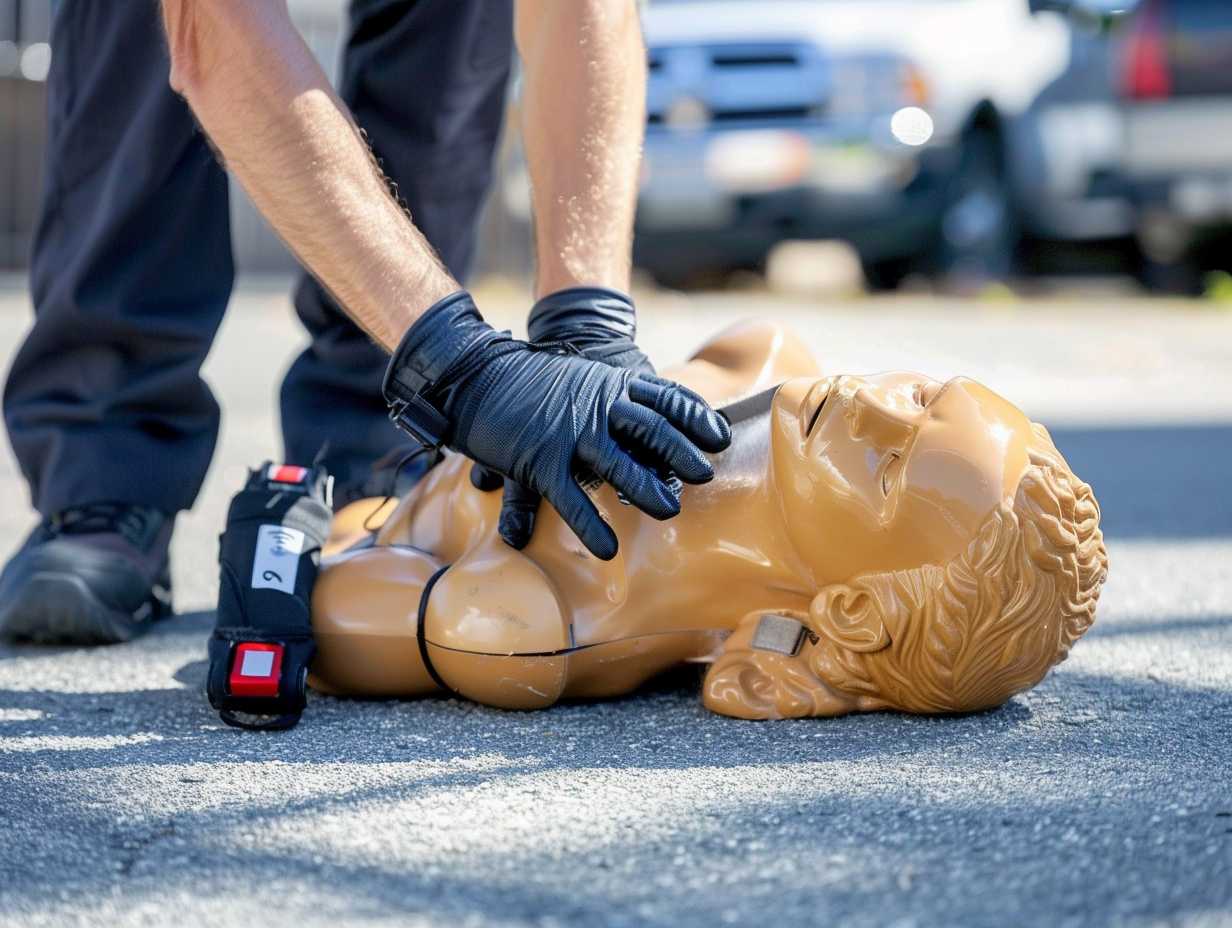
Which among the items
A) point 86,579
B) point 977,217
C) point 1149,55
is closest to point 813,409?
point 86,579

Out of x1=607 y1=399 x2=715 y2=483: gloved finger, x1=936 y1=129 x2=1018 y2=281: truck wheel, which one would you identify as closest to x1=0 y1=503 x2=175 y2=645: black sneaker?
x1=607 y1=399 x2=715 y2=483: gloved finger

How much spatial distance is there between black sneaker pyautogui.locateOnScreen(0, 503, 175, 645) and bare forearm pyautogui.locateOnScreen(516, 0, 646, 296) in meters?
0.80

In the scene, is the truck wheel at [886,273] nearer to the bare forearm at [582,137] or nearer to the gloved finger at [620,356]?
the bare forearm at [582,137]

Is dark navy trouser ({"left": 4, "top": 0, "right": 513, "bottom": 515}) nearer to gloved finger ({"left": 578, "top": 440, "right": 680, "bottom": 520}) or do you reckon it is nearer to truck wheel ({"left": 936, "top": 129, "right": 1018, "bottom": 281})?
gloved finger ({"left": 578, "top": 440, "right": 680, "bottom": 520})

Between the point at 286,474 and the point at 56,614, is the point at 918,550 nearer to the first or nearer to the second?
the point at 286,474

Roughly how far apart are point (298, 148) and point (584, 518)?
577mm

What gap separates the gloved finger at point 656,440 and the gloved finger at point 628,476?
0.02 m

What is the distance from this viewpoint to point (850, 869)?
1.47 m

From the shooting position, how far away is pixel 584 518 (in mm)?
1914

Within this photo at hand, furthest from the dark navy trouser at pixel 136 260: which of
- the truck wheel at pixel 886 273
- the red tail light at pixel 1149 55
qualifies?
the truck wheel at pixel 886 273

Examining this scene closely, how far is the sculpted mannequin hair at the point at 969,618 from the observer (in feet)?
5.97

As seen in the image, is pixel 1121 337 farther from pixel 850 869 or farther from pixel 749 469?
pixel 850 869

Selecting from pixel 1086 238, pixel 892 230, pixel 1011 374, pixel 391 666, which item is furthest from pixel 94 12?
pixel 1086 238

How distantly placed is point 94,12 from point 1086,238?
7.87 meters
